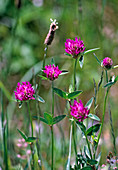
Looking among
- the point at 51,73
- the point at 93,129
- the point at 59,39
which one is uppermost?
the point at 59,39

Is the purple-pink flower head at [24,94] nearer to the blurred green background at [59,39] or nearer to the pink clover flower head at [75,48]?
the pink clover flower head at [75,48]

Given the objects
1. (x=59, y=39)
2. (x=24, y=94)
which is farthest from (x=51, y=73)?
(x=59, y=39)

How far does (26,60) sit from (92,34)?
53 cm

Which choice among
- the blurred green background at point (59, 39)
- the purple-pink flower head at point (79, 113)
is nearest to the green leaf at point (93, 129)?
the purple-pink flower head at point (79, 113)

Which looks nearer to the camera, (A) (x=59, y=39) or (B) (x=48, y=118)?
(B) (x=48, y=118)

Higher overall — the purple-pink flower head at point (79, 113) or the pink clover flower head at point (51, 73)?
the pink clover flower head at point (51, 73)

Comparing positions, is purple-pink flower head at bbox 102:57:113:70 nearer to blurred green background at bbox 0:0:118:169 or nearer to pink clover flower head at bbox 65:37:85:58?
pink clover flower head at bbox 65:37:85:58

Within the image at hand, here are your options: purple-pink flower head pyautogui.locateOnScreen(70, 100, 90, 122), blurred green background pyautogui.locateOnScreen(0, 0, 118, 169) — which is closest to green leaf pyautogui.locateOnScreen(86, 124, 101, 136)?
purple-pink flower head pyautogui.locateOnScreen(70, 100, 90, 122)

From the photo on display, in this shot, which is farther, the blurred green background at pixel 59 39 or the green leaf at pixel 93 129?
the blurred green background at pixel 59 39

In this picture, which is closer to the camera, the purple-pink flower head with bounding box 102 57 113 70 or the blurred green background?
the purple-pink flower head with bounding box 102 57 113 70

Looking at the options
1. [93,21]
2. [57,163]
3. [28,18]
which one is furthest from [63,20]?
[57,163]

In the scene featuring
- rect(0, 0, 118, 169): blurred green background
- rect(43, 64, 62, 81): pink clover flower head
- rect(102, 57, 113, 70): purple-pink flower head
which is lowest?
rect(43, 64, 62, 81): pink clover flower head

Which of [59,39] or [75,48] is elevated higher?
[59,39]

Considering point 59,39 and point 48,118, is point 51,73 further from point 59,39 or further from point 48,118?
point 59,39
